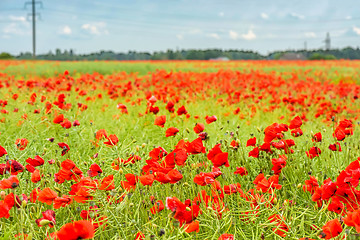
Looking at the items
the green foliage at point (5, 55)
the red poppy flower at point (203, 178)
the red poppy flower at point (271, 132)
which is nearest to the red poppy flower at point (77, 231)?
the red poppy flower at point (203, 178)

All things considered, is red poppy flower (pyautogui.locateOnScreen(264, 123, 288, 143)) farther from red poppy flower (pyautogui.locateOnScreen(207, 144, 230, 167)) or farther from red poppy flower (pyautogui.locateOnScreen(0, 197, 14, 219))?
red poppy flower (pyautogui.locateOnScreen(0, 197, 14, 219))

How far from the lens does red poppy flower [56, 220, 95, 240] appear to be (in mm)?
1060

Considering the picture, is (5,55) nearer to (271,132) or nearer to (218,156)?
(271,132)

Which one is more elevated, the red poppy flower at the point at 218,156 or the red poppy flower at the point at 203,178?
the red poppy flower at the point at 218,156

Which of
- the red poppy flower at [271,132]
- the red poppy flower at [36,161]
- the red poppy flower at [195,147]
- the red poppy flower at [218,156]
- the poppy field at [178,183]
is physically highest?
the red poppy flower at [271,132]

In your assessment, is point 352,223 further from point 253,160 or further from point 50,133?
point 50,133

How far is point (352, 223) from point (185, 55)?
4881cm

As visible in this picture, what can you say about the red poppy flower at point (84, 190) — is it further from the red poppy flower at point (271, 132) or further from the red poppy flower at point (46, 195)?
the red poppy flower at point (271, 132)

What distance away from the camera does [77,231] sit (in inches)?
42.2

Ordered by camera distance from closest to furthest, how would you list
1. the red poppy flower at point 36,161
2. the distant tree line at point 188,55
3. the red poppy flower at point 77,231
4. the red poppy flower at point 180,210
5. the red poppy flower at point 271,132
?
the red poppy flower at point 77,231 < the red poppy flower at point 180,210 < the red poppy flower at point 36,161 < the red poppy flower at point 271,132 < the distant tree line at point 188,55

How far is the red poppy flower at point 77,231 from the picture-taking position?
106 centimetres

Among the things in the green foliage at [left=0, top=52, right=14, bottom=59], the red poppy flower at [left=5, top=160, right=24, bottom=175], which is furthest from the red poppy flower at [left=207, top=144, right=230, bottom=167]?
the green foliage at [left=0, top=52, right=14, bottom=59]

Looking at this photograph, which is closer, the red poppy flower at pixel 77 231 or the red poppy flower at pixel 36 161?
the red poppy flower at pixel 77 231

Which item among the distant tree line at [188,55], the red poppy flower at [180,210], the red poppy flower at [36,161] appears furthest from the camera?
the distant tree line at [188,55]
